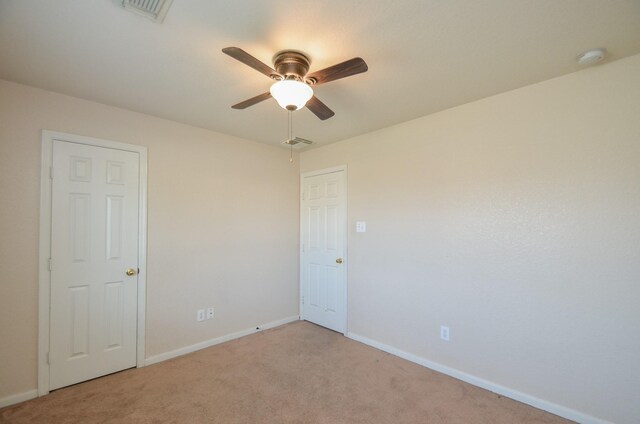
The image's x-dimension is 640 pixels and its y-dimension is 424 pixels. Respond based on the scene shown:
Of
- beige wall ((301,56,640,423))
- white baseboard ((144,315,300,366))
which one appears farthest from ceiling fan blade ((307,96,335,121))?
white baseboard ((144,315,300,366))

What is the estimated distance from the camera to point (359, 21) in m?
1.58

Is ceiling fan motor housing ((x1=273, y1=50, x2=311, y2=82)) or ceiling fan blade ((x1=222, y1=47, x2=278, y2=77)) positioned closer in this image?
ceiling fan blade ((x1=222, y1=47, x2=278, y2=77))

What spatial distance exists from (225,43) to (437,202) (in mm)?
2232

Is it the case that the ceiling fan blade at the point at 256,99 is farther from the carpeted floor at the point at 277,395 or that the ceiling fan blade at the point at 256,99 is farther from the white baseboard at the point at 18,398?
the white baseboard at the point at 18,398

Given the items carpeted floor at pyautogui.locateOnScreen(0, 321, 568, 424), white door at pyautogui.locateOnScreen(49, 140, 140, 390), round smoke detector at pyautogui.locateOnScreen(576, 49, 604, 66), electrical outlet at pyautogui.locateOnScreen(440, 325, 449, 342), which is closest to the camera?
round smoke detector at pyautogui.locateOnScreen(576, 49, 604, 66)

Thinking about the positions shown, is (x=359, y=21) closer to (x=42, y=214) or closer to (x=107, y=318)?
(x=42, y=214)

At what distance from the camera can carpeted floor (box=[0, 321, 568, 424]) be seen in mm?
2078

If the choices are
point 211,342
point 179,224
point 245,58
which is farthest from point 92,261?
point 245,58

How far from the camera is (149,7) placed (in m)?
1.49

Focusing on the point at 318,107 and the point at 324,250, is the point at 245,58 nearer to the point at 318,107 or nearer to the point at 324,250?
the point at 318,107

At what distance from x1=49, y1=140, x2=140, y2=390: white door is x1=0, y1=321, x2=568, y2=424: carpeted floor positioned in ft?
0.78

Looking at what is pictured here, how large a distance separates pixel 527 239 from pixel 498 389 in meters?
1.26

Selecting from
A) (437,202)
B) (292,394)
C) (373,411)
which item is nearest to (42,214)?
(292,394)

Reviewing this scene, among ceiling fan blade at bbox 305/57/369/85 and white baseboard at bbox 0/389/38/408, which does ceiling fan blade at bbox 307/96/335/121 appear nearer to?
ceiling fan blade at bbox 305/57/369/85
